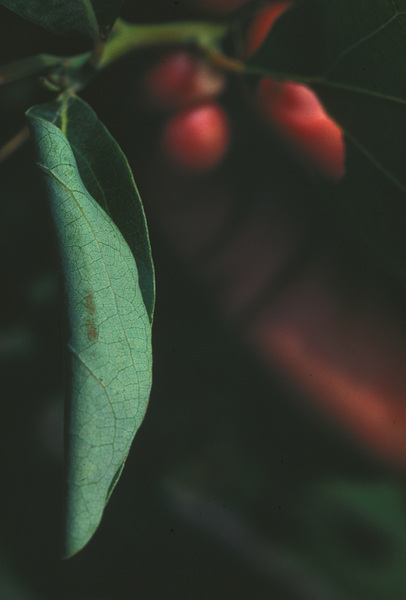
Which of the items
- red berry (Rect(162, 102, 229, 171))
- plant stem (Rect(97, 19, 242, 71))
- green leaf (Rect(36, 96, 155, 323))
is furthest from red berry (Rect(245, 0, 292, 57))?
green leaf (Rect(36, 96, 155, 323))

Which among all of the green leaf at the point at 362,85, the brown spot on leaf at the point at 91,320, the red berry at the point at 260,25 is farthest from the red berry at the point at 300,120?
the brown spot on leaf at the point at 91,320

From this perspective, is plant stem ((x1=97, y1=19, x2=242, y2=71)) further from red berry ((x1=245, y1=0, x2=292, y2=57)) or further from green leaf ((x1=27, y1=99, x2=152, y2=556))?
green leaf ((x1=27, y1=99, x2=152, y2=556))

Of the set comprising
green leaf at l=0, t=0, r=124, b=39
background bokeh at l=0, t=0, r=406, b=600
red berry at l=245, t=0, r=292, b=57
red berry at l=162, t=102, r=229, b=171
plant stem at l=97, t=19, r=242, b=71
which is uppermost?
green leaf at l=0, t=0, r=124, b=39

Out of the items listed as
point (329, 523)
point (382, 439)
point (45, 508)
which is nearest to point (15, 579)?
point (45, 508)

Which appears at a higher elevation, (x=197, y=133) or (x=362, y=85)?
(x=362, y=85)

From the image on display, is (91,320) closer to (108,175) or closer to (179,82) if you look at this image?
(108,175)

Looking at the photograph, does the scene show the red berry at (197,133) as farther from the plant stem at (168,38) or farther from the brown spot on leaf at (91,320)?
the brown spot on leaf at (91,320)

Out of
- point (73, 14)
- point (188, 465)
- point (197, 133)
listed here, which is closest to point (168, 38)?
point (73, 14)
